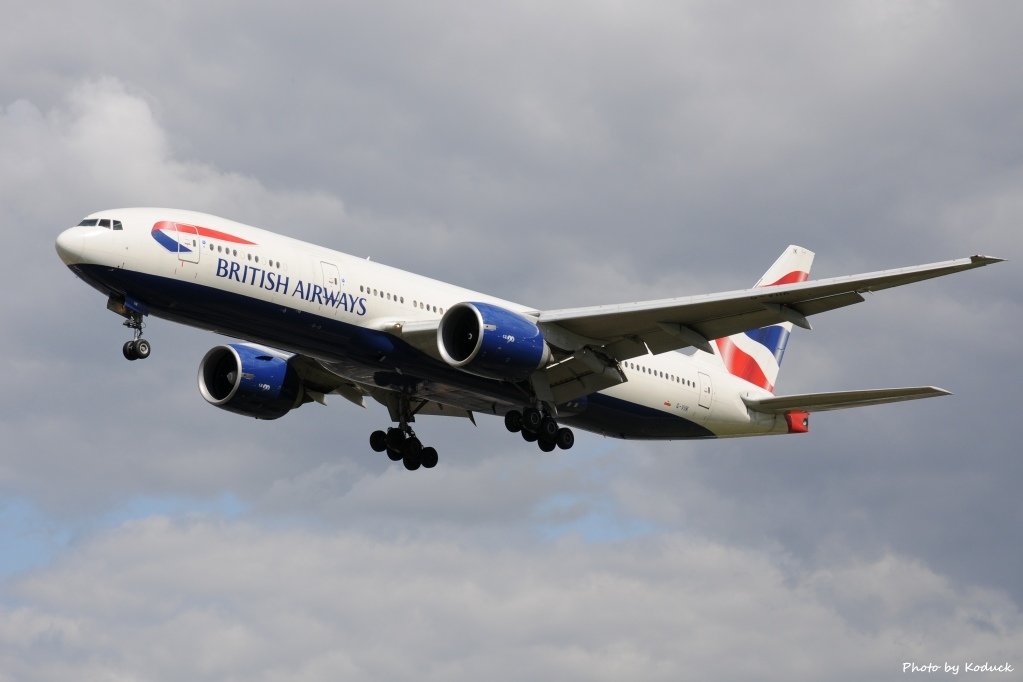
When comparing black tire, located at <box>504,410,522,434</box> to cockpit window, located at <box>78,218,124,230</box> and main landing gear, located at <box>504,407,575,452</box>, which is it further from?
cockpit window, located at <box>78,218,124,230</box>

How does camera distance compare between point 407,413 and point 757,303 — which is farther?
point 407,413

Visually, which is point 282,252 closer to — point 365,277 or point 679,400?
point 365,277

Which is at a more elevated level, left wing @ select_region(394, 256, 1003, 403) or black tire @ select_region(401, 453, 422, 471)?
left wing @ select_region(394, 256, 1003, 403)

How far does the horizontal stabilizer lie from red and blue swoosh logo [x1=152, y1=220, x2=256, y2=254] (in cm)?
1819

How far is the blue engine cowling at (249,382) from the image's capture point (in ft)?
154

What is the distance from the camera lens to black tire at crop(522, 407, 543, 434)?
1709 inches

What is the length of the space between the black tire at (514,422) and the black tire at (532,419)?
1.00ft

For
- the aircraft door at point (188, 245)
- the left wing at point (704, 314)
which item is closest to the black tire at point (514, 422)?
the left wing at point (704, 314)

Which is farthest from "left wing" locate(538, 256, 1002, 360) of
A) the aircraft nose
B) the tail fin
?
the aircraft nose

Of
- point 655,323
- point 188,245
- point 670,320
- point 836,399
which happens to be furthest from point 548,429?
point 188,245

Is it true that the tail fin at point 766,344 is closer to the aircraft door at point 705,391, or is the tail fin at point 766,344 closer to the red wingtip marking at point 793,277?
the red wingtip marking at point 793,277

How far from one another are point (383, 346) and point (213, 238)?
5406 millimetres

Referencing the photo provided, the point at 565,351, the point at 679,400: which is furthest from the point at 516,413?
the point at 679,400

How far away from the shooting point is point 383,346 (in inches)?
1592
